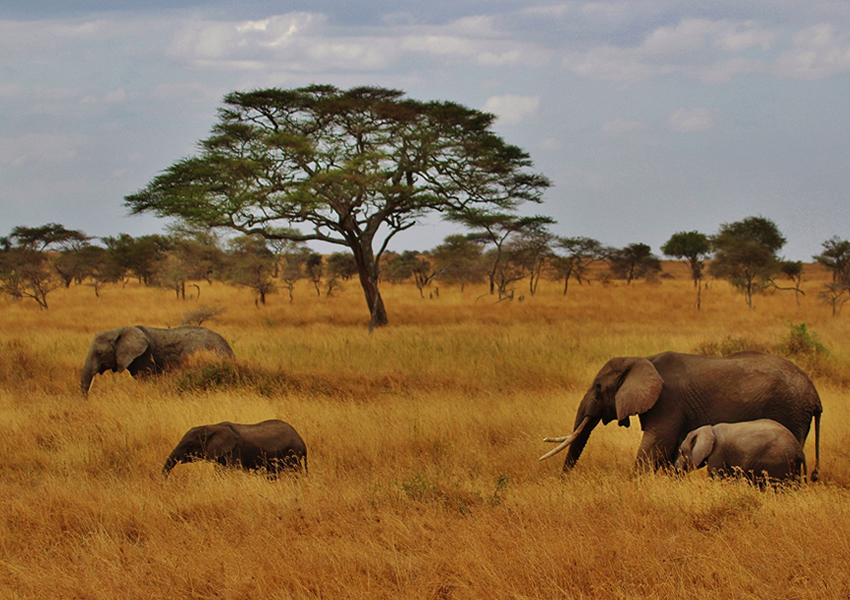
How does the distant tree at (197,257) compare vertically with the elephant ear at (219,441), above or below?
above

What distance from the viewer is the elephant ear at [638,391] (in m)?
5.62

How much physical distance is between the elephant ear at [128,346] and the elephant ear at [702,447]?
7825mm

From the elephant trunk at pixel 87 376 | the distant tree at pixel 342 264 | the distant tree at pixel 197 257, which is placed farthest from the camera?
the distant tree at pixel 342 264

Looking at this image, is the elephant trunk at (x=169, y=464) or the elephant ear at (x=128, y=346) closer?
the elephant trunk at (x=169, y=464)

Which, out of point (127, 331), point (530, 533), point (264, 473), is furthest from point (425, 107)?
point (530, 533)

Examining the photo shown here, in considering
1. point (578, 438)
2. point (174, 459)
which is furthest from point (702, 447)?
point (174, 459)

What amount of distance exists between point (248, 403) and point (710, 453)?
18.0 ft

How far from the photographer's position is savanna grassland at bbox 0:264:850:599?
3.38m

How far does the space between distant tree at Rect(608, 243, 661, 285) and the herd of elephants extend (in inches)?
1628

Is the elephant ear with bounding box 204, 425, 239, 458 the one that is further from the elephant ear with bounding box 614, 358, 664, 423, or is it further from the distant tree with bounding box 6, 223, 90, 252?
the distant tree with bounding box 6, 223, 90, 252

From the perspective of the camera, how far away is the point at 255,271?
88.9 feet

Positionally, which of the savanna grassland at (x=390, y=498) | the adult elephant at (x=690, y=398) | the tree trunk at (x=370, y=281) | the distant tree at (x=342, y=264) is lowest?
the savanna grassland at (x=390, y=498)

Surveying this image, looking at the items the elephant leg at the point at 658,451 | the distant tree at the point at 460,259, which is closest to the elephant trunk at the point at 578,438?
the elephant leg at the point at 658,451

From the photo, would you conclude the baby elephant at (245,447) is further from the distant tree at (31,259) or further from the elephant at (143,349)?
the distant tree at (31,259)
